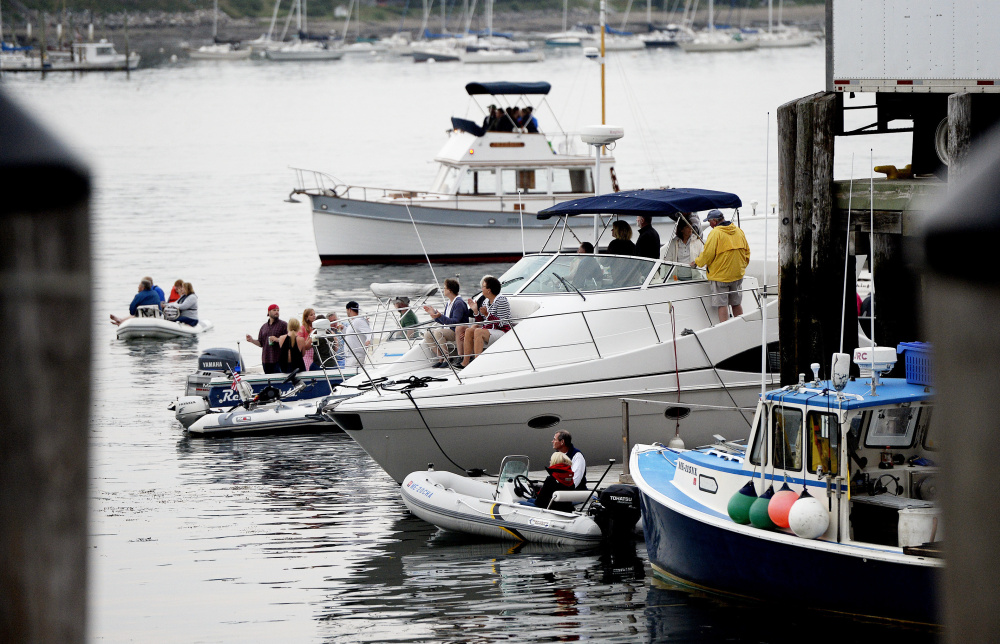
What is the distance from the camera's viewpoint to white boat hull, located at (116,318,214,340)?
2753cm

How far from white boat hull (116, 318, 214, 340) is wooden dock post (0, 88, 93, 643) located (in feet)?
89.7

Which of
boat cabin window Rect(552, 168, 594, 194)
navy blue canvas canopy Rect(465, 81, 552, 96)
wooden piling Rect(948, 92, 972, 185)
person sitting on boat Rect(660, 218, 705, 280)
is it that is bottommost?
person sitting on boat Rect(660, 218, 705, 280)

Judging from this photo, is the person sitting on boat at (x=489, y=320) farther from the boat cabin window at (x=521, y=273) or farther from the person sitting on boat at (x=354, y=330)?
the person sitting on boat at (x=354, y=330)

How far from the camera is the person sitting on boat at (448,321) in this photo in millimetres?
16453

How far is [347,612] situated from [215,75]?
155 meters

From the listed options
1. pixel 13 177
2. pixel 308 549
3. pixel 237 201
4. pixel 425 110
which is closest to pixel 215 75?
pixel 425 110

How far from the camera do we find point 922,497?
1097cm

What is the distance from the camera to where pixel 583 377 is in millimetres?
15594

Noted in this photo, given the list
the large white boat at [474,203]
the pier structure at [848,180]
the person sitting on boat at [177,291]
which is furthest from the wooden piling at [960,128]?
the large white boat at [474,203]

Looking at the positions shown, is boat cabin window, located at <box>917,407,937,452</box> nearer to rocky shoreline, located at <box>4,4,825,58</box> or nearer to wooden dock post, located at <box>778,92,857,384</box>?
wooden dock post, located at <box>778,92,857,384</box>

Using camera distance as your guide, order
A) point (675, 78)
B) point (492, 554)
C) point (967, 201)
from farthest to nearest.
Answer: point (675, 78) → point (492, 554) → point (967, 201)

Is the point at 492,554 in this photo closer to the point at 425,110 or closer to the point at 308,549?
the point at 308,549

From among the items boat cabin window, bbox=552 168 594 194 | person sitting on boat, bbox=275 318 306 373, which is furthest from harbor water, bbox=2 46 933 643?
Answer: boat cabin window, bbox=552 168 594 194

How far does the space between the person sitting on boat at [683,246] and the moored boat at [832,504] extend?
17.7 ft
